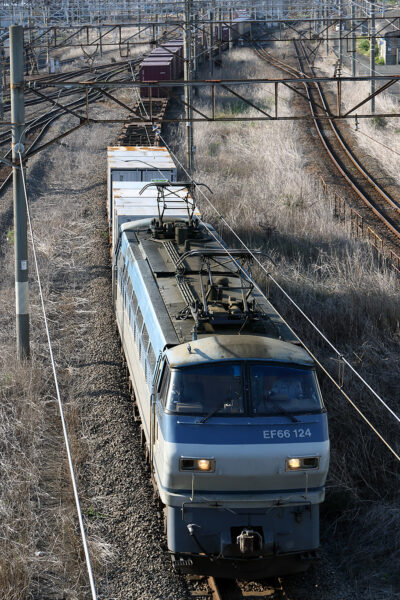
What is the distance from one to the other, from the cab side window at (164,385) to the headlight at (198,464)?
0.73 m

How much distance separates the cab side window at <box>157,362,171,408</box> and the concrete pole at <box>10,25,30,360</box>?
6.42 m

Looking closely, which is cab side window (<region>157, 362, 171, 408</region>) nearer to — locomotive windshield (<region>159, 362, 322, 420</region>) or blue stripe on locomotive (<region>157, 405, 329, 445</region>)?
locomotive windshield (<region>159, 362, 322, 420</region>)

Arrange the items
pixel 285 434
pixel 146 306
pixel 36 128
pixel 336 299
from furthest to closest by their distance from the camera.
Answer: pixel 36 128, pixel 336 299, pixel 146 306, pixel 285 434

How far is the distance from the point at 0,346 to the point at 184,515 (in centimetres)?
819

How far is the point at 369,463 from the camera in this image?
11.9 metres

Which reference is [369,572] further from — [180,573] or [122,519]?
[122,519]

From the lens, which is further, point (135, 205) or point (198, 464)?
point (135, 205)

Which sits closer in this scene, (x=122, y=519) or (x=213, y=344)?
(x=213, y=344)

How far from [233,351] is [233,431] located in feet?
2.98

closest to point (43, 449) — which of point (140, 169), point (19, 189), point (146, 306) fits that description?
point (146, 306)

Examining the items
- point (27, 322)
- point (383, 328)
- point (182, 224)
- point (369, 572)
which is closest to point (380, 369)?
point (383, 328)

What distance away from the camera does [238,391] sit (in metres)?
8.70

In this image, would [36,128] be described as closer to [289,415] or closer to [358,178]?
[358,178]

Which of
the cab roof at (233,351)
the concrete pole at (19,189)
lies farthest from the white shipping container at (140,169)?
the cab roof at (233,351)
